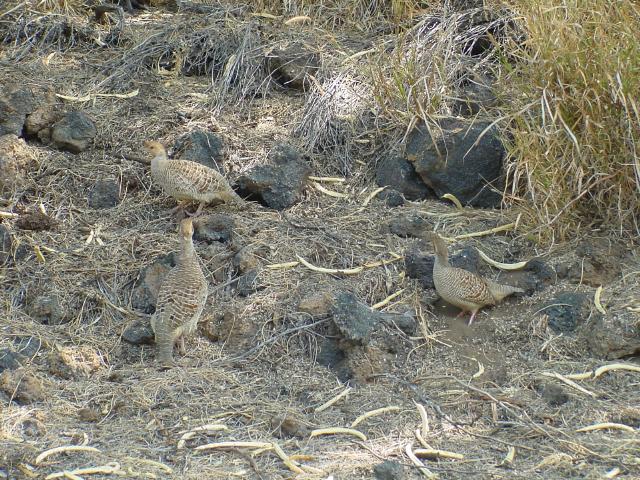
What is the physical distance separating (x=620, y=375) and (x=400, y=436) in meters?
1.46

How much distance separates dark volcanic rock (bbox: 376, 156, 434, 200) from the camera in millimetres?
8078

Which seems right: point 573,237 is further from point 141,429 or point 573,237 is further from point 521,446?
point 141,429

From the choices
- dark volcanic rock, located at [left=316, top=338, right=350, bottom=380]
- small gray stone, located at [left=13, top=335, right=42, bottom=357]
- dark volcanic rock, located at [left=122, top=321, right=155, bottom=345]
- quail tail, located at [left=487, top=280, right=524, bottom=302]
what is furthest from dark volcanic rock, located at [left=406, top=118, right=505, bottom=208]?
small gray stone, located at [left=13, top=335, right=42, bottom=357]

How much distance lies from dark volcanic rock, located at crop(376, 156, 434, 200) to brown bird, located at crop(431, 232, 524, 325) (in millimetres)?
1320

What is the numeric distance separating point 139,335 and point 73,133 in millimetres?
2334

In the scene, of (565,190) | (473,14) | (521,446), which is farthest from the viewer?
(473,14)

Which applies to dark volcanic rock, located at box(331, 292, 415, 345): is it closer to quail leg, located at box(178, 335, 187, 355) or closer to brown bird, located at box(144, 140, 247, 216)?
quail leg, located at box(178, 335, 187, 355)

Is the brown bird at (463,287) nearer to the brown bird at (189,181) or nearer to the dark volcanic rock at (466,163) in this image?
the dark volcanic rock at (466,163)

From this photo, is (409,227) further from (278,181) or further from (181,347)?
(181,347)

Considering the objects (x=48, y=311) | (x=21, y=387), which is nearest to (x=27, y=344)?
(x=48, y=311)

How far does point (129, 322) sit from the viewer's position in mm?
6750

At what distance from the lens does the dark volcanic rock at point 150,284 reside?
22.5ft

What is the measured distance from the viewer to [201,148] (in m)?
8.07


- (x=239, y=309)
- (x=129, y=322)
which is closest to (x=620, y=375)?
(x=239, y=309)
